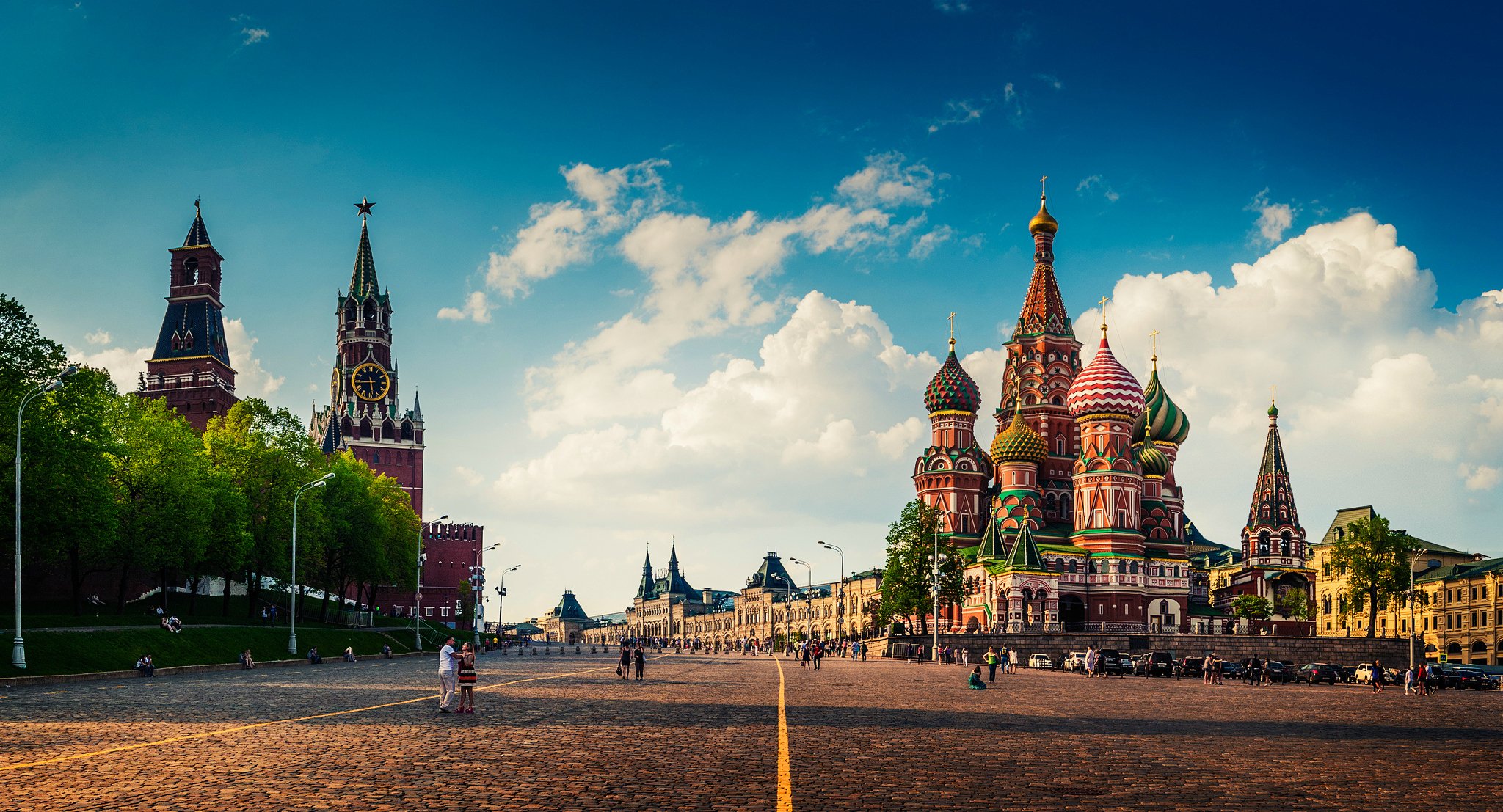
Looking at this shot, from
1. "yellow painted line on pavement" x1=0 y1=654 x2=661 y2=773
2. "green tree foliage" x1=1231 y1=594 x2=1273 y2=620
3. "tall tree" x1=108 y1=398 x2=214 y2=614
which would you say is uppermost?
"tall tree" x1=108 y1=398 x2=214 y2=614

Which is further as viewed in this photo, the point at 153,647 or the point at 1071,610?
the point at 1071,610

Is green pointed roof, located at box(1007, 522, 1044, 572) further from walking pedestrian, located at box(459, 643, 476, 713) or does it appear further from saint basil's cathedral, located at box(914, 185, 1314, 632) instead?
walking pedestrian, located at box(459, 643, 476, 713)

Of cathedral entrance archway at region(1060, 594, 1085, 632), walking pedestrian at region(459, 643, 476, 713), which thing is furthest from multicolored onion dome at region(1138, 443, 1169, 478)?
walking pedestrian at region(459, 643, 476, 713)

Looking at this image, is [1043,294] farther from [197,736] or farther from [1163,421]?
[197,736]

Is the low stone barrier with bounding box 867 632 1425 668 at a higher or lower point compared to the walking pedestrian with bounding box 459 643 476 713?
lower

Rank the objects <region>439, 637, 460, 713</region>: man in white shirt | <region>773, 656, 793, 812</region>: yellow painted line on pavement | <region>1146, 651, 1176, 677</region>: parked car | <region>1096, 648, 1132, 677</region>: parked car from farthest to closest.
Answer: <region>1146, 651, 1176, 677</region>: parked car
<region>1096, 648, 1132, 677</region>: parked car
<region>439, 637, 460, 713</region>: man in white shirt
<region>773, 656, 793, 812</region>: yellow painted line on pavement

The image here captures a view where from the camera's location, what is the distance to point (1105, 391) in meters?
102

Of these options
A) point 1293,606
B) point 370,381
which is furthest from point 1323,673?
point 370,381

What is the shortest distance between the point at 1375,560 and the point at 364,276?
129 metres

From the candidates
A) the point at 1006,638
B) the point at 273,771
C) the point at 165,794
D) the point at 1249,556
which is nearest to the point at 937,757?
the point at 273,771

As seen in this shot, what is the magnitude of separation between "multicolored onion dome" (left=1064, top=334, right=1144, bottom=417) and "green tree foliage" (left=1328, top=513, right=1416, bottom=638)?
21214 mm

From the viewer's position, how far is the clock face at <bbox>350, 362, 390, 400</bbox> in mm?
156375

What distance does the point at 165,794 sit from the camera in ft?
39.8

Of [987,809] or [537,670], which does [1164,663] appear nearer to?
[537,670]
